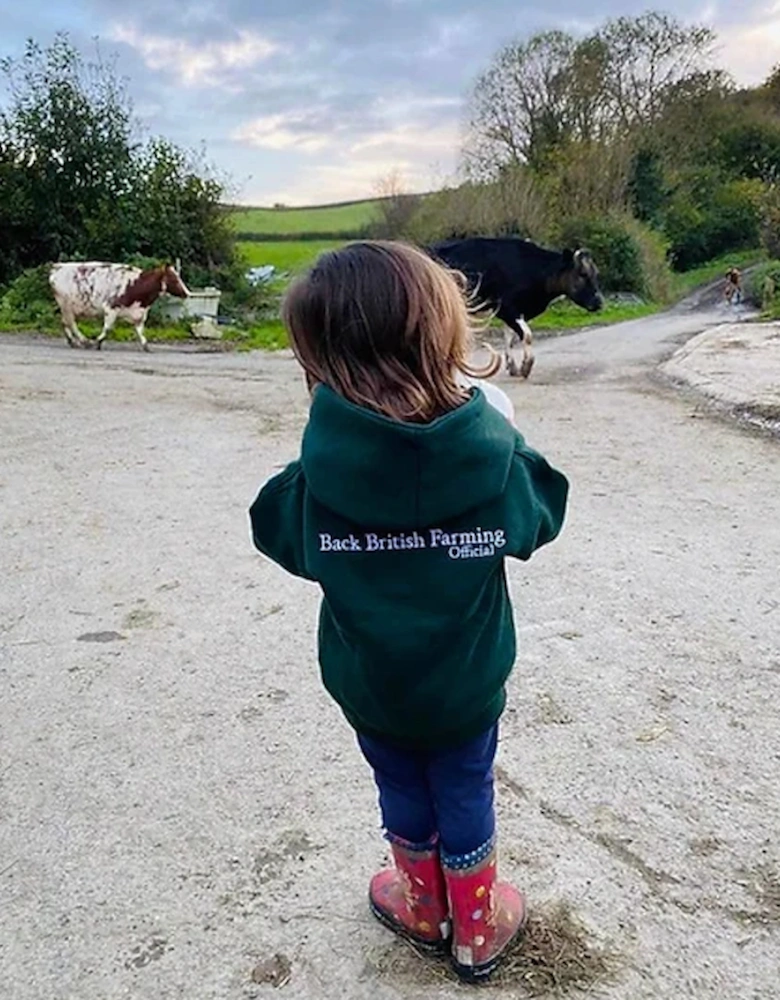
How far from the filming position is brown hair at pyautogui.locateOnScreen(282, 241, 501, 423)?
1455 millimetres

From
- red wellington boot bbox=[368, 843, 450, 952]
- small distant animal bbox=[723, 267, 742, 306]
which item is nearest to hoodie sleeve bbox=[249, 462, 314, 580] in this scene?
red wellington boot bbox=[368, 843, 450, 952]

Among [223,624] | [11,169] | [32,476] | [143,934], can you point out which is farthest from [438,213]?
[143,934]

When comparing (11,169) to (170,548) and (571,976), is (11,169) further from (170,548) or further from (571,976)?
(571,976)

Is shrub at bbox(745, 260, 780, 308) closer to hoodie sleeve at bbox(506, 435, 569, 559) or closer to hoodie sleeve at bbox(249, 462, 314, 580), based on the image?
hoodie sleeve at bbox(506, 435, 569, 559)

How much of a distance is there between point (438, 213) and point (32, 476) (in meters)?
18.8

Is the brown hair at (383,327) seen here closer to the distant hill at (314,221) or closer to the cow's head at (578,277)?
the cow's head at (578,277)

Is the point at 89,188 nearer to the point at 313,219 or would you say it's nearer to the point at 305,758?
the point at 313,219

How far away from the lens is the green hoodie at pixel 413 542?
1.45 metres

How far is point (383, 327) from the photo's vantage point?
1456 mm

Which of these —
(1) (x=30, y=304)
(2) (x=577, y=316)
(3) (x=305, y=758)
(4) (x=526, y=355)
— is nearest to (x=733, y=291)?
(2) (x=577, y=316)

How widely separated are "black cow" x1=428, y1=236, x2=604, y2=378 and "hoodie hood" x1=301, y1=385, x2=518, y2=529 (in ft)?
27.0

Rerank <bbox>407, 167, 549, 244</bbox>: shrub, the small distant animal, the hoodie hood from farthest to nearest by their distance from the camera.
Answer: the small distant animal, <bbox>407, 167, 549, 244</bbox>: shrub, the hoodie hood

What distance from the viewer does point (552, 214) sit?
24781mm

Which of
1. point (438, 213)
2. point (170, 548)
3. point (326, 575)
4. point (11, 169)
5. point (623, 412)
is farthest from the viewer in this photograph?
point (438, 213)
